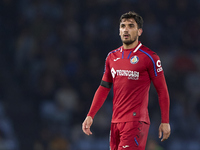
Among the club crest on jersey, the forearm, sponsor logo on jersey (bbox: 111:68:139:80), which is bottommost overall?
the forearm

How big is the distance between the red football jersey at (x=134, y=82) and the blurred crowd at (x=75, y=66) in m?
3.32

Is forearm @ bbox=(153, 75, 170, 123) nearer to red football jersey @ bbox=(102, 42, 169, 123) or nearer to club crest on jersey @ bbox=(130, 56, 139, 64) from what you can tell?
red football jersey @ bbox=(102, 42, 169, 123)

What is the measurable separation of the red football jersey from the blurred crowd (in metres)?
3.32

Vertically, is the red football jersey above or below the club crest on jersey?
below

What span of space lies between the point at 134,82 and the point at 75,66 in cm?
533

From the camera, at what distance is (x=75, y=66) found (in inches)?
375

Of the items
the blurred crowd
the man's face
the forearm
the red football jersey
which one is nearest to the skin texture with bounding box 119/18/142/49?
the man's face

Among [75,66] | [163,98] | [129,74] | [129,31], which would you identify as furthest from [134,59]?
[75,66]

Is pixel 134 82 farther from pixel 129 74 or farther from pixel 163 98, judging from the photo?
pixel 163 98

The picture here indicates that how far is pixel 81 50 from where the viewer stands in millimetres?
9859

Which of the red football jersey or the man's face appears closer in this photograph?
the red football jersey

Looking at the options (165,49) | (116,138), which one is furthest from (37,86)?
(116,138)

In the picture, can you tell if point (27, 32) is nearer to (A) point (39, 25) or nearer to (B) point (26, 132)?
(A) point (39, 25)

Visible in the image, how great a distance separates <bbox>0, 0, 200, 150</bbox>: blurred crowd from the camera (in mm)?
8070
